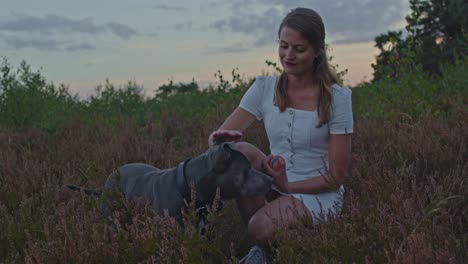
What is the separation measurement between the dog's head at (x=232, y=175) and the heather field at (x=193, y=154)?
0.79ft

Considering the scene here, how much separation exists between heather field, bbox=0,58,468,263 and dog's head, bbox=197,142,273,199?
0.24 meters

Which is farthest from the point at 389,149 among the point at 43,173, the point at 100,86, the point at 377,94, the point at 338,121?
the point at 100,86

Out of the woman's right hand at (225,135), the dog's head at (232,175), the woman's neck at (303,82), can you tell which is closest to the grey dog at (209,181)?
the dog's head at (232,175)

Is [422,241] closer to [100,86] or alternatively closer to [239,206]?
[239,206]

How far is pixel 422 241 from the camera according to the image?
266 cm

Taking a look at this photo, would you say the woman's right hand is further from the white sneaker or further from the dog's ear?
the white sneaker

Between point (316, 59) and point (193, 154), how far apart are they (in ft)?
7.36

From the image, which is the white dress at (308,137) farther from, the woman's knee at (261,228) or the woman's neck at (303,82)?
the woman's knee at (261,228)

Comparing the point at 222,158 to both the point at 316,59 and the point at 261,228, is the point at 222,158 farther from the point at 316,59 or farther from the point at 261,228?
the point at 316,59

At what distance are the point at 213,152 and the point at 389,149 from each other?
244 centimetres

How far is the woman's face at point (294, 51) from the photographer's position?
3.75 m

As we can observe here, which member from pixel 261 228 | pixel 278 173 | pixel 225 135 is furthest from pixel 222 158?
pixel 261 228

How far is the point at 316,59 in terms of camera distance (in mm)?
3971

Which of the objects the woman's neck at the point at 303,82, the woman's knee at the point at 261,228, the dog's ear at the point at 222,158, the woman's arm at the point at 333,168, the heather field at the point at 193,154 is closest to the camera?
the heather field at the point at 193,154
